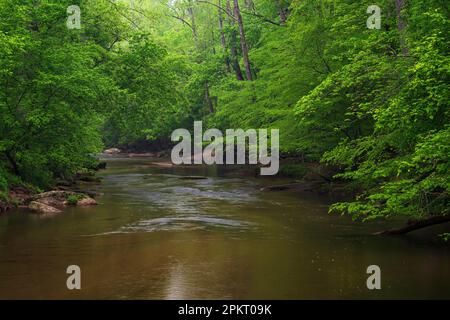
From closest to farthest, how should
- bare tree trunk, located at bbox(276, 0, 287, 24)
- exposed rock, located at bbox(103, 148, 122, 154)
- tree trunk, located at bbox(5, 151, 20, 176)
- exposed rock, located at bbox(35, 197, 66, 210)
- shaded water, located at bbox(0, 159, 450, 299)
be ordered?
shaded water, located at bbox(0, 159, 450, 299), exposed rock, located at bbox(35, 197, 66, 210), tree trunk, located at bbox(5, 151, 20, 176), bare tree trunk, located at bbox(276, 0, 287, 24), exposed rock, located at bbox(103, 148, 122, 154)

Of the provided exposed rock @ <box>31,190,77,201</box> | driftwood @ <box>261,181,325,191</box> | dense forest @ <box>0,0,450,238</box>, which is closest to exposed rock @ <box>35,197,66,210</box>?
exposed rock @ <box>31,190,77,201</box>

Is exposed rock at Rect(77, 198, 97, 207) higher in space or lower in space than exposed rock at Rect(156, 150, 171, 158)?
lower

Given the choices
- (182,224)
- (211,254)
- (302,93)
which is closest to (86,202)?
(182,224)

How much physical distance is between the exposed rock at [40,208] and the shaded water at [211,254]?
49 cm

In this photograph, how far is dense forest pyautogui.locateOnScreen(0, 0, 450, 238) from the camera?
29.9 ft

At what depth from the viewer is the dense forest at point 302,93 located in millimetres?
9117

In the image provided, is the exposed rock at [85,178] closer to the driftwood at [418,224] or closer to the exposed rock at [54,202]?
the exposed rock at [54,202]

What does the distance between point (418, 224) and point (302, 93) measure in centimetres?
968

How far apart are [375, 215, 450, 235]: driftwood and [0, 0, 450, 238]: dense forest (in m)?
0.07

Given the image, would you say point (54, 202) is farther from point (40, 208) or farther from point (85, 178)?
point (85, 178)

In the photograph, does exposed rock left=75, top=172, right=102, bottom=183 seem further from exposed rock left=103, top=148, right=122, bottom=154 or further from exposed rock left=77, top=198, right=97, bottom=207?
exposed rock left=103, top=148, right=122, bottom=154

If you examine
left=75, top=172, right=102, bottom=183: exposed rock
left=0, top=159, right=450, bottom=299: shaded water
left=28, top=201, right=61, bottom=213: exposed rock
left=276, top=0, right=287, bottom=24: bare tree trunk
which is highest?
left=276, top=0, right=287, bottom=24: bare tree trunk

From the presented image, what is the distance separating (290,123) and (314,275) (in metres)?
Answer: 11.8
